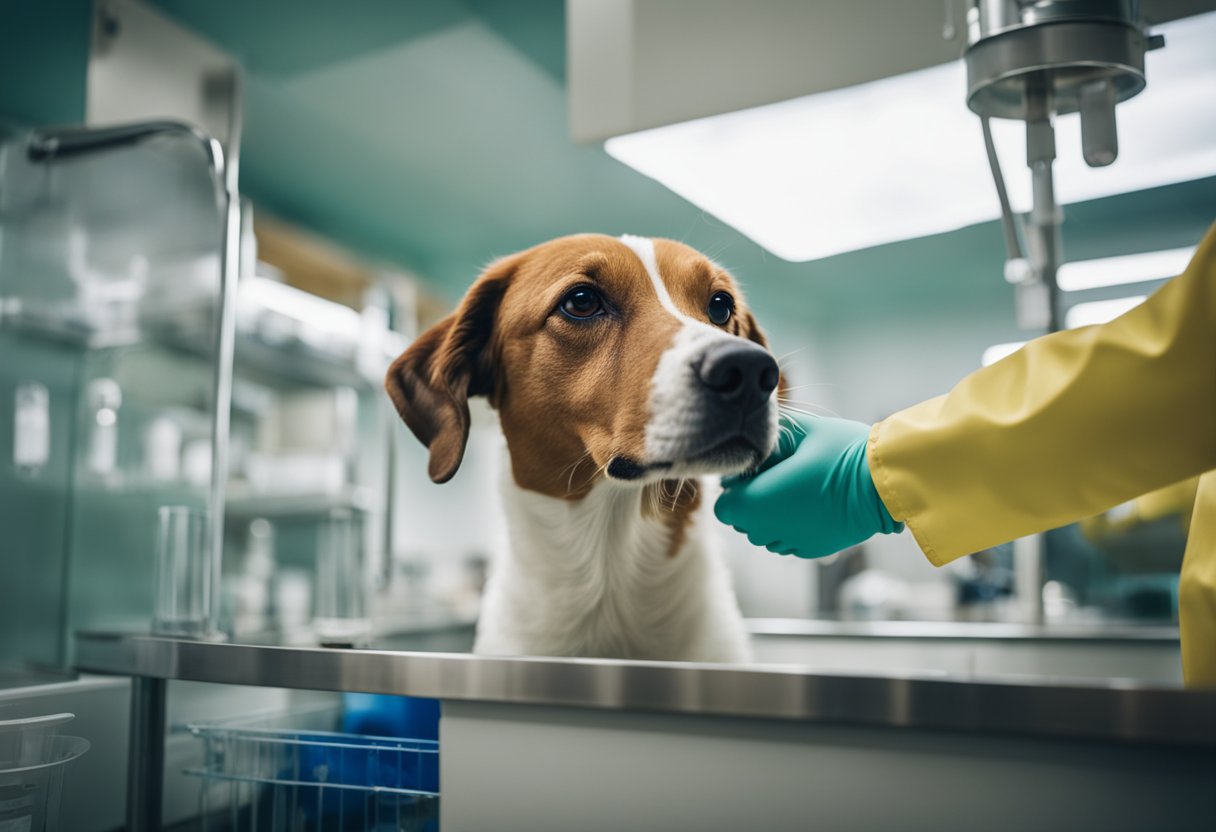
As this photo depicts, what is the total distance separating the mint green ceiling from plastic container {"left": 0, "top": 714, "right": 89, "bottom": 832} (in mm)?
947

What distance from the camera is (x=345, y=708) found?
3.43 feet

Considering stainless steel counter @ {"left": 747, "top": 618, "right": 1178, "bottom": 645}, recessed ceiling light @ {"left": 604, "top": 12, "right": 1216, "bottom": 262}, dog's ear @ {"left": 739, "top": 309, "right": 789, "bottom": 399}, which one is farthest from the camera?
stainless steel counter @ {"left": 747, "top": 618, "right": 1178, "bottom": 645}

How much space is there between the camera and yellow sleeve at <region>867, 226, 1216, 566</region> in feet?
2.07

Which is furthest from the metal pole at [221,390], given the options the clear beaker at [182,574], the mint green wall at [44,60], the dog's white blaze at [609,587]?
the mint green wall at [44,60]

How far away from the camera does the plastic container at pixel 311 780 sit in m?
0.85

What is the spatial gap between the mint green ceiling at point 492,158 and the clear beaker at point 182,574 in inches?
26.0

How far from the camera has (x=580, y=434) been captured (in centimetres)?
104

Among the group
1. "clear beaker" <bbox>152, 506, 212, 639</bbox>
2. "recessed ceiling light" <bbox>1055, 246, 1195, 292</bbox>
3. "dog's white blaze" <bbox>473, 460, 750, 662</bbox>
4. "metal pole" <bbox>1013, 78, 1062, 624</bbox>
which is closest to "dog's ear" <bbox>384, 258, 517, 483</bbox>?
"dog's white blaze" <bbox>473, 460, 750, 662</bbox>

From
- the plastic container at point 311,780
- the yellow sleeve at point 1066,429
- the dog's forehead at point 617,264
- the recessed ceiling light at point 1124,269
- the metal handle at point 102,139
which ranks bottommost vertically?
the plastic container at point 311,780

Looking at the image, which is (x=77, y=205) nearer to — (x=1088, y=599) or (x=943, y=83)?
(x=943, y=83)

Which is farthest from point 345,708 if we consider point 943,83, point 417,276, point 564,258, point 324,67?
point 417,276

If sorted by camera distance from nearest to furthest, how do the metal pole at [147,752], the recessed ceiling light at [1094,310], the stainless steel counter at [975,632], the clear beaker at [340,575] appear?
the metal pole at [147,752] < the stainless steel counter at [975,632] < the recessed ceiling light at [1094,310] < the clear beaker at [340,575]

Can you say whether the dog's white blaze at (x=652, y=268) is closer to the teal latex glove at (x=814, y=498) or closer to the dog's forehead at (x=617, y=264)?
the dog's forehead at (x=617, y=264)

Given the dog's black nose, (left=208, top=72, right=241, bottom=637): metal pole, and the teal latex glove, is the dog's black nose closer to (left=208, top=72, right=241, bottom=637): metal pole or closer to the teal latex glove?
the teal latex glove
